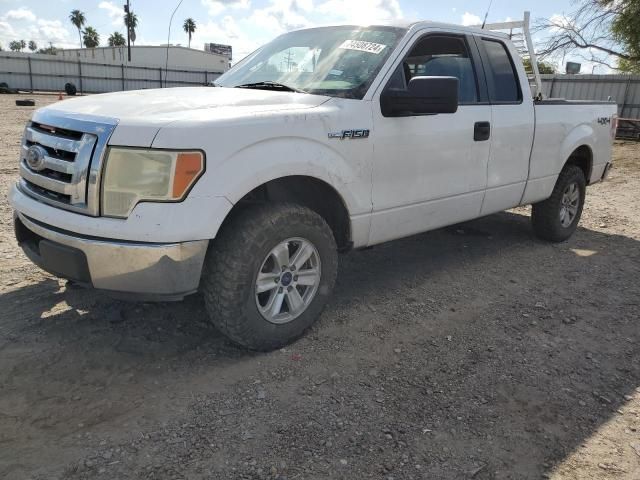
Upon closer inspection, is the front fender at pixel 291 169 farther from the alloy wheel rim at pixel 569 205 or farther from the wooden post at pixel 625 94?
the wooden post at pixel 625 94

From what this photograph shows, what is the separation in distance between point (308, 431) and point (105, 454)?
88 cm

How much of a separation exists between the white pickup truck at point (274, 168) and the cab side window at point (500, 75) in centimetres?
2

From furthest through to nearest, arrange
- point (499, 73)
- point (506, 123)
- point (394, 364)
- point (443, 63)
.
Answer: point (499, 73)
point (506, 123)
point (443, 63)
point (394, 364)

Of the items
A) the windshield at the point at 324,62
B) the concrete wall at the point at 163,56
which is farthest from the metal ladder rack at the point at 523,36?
the concrete wall at the point at 163,56

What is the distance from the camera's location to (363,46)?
3.64m

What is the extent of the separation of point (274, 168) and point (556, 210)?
12.5 feet

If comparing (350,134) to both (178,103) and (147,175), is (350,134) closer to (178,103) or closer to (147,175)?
(178,103)

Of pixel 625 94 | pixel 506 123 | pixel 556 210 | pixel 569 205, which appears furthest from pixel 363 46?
pixel 625 94

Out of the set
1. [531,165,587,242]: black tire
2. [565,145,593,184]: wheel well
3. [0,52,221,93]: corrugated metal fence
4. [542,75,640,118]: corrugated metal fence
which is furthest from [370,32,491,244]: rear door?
[0,52,221,93]: corrugated metal fence

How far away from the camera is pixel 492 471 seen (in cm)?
229

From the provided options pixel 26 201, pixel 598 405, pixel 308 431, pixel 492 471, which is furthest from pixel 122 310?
pixel 598 405

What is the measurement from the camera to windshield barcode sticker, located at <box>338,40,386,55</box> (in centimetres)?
360

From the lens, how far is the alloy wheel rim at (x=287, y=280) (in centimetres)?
303

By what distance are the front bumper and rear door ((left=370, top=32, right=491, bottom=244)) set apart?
136 centimetres
